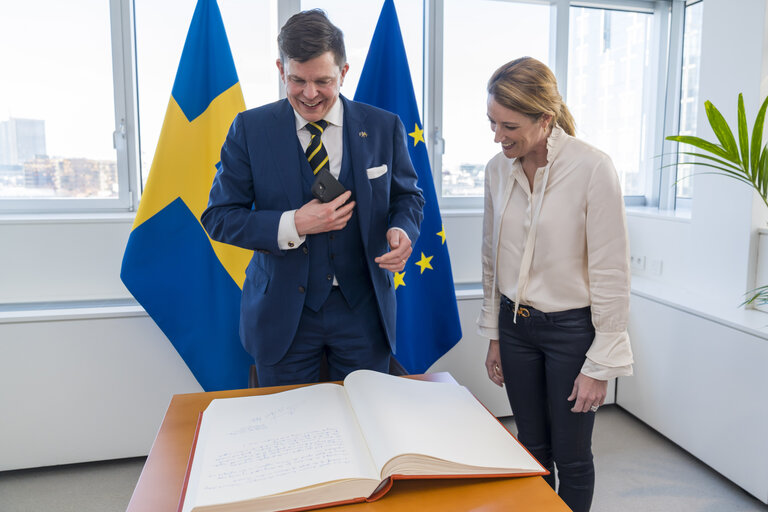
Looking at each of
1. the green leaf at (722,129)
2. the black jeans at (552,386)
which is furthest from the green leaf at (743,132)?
the black jeans at (552,386)

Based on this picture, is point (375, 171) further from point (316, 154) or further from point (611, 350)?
point (611, 350)

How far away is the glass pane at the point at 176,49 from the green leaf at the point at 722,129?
192 centimetres

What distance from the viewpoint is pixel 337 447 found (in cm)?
86

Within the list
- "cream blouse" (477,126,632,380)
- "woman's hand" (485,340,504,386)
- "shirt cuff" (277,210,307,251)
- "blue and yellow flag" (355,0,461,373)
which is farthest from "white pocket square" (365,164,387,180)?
"blue and yellow flag" (355,0,461,373)

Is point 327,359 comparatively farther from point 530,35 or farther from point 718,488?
point 530,35

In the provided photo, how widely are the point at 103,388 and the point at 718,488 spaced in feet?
8.43

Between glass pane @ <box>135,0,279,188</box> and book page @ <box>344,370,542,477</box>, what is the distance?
2.09 metres

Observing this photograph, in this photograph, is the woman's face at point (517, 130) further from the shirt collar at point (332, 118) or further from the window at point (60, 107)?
the window at point (60, 107)

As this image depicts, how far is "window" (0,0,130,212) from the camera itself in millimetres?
2512

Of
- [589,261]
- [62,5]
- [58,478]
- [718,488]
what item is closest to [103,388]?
[58,478]

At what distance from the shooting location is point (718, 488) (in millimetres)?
2254

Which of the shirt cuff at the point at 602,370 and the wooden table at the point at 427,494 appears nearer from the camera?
the wooden table at the point at 427,494

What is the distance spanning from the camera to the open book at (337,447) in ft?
2.53

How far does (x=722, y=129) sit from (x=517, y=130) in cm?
96
